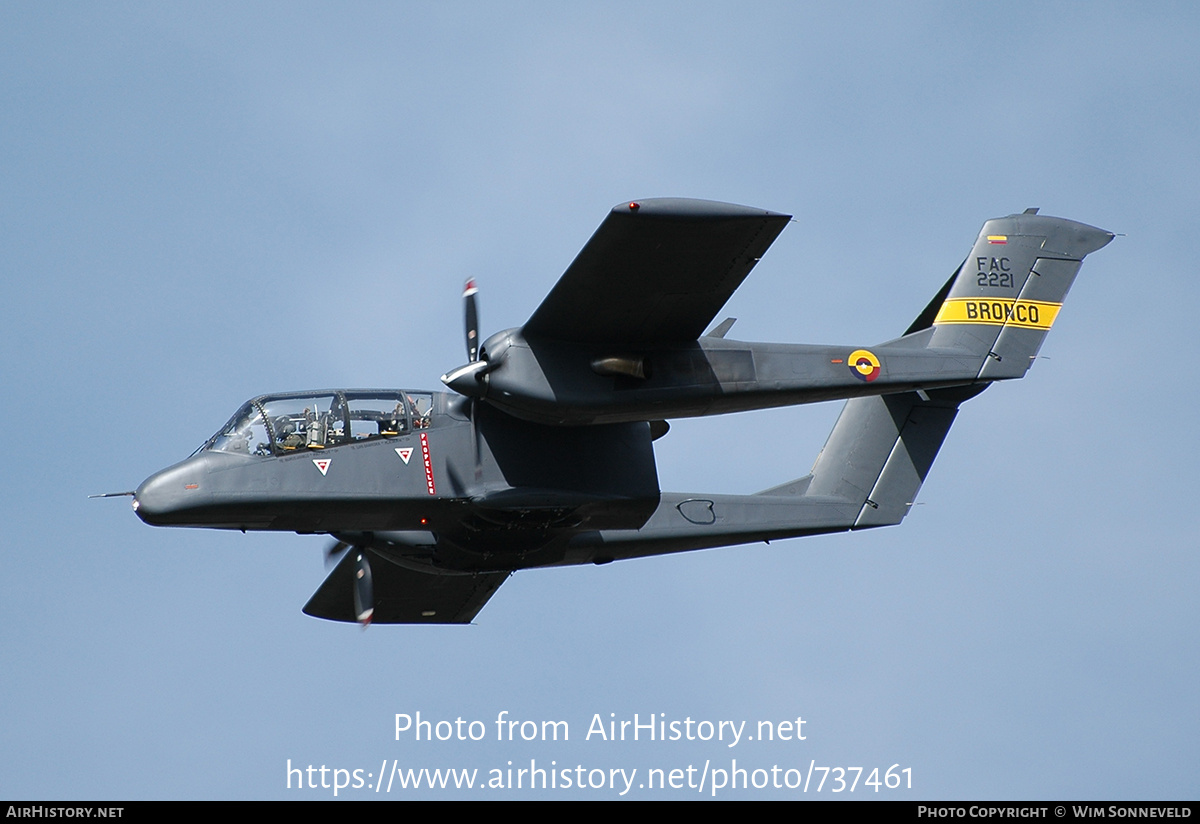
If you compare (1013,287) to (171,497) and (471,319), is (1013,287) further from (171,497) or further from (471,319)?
(171,497)

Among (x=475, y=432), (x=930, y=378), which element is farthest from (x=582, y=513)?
(x=930, y=378)

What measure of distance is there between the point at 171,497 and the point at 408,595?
6.45 metres

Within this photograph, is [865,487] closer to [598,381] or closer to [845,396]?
[845,396]

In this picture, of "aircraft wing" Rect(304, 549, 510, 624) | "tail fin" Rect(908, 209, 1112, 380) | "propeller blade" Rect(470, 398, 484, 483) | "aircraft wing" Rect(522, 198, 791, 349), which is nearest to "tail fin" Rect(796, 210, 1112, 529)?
"tail fin" Rect(908, 209, 1112, 380)

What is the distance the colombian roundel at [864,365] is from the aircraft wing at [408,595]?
7.36m

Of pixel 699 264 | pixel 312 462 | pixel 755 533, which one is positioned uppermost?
pixel 699 264

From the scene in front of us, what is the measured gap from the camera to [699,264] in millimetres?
16969

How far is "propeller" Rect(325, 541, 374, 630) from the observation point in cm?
2066

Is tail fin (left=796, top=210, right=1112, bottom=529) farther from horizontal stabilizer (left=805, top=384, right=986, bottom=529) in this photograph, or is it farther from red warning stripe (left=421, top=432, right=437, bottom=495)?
red warning stripe (left=421, top=432, right=437, bottom=495)

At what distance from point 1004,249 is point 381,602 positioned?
1231 centimetres

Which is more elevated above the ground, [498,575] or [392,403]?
[392,403]

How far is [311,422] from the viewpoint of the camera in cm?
1886

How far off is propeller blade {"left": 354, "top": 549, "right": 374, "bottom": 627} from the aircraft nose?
336 cm

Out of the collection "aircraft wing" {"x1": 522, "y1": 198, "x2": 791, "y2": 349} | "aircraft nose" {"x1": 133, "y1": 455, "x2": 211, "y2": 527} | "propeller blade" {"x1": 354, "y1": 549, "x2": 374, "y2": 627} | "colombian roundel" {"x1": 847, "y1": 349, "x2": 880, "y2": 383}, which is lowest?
"propeller blade" {"x1": 354, "y1": 549, "x2": 374, "y2": 627}
